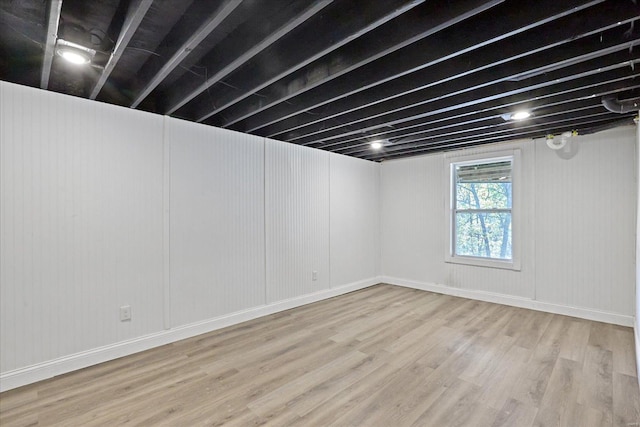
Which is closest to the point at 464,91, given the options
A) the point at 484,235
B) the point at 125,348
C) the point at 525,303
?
the point at 484,235

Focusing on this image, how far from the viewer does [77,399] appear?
7.17ft

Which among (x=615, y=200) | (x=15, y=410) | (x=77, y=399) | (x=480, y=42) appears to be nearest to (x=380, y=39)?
(x=480, y=42)

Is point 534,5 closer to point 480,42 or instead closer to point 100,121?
point 480,42

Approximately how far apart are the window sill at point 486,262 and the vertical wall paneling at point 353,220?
1.38 meters

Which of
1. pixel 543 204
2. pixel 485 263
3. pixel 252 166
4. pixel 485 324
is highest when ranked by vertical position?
pixel 252 166

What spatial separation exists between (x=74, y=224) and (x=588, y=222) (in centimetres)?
554

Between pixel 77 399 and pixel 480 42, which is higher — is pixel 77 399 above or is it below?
below

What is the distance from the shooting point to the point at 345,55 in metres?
2.18

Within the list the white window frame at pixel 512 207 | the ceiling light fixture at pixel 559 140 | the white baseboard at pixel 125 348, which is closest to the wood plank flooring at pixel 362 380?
the white baseboard at pixel 125 348

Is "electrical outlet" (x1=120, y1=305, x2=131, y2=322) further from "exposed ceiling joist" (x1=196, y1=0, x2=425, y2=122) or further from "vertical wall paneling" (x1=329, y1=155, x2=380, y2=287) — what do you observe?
"vertical wall paneling" (x1=329, y1=155, x2=380, y2=287)

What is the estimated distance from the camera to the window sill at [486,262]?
439cm

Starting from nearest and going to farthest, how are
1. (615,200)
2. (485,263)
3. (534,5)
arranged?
(534,5) → (615,200) → (485,263)

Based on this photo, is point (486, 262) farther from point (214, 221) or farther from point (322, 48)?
point (322, 48)

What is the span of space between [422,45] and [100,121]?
277cm
